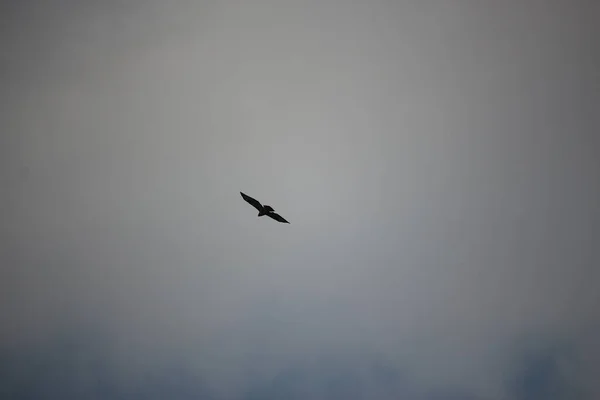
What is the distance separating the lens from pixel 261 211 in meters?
33.6
